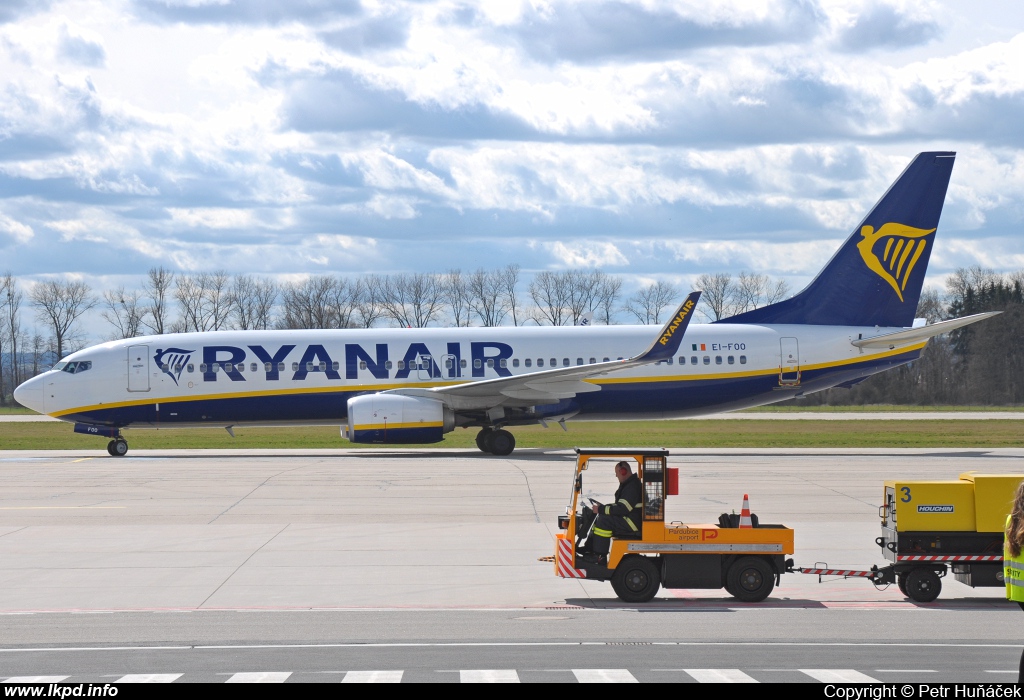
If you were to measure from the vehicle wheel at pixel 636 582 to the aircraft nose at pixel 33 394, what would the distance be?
90.3 feet

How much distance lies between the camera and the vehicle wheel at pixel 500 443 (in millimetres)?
34625

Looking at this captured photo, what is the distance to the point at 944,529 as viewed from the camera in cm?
1294

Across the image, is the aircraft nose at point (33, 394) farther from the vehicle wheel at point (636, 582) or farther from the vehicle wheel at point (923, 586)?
the vehicle wheel at point (923, 586)

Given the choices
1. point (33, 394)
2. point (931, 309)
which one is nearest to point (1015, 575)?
point (33, 394)

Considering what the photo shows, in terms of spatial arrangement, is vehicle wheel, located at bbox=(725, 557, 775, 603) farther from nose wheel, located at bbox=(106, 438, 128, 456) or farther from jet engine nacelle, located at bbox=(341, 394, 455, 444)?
nose wheel, located at bbox=(106, 438, 128, 456)

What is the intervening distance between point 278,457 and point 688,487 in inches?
573

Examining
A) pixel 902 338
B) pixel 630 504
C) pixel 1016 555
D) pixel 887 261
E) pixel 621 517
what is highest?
pixel 887 261

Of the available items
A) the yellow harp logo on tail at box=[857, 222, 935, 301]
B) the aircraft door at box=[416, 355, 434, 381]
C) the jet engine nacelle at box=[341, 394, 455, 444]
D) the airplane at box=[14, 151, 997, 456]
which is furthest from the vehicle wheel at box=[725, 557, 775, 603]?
the yellow harp logo on tail at box=[857, 222, 935, 301]

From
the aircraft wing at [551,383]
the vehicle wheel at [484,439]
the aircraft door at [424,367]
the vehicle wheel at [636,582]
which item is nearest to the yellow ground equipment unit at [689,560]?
the vehicle wheel at [636,582]

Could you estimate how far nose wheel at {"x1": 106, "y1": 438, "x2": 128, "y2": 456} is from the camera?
1374 inches

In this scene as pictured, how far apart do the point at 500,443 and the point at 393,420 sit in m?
3.69

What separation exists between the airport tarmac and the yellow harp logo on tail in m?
12.4

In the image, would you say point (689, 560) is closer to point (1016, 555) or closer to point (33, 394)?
point (1016, 555)

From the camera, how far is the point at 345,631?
11.1 meters
